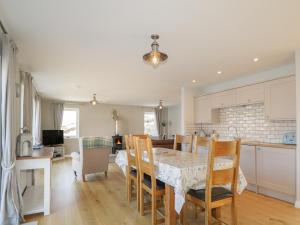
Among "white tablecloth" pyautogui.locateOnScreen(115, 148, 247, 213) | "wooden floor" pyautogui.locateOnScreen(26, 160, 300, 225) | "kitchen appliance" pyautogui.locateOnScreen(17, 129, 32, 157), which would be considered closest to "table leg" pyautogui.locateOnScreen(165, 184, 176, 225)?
"white tablecloth" pyautogui.locateOnScreen(115, 148, 247, 213)

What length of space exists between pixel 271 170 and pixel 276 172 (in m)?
0.09

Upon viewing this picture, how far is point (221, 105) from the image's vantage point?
15.8 ft

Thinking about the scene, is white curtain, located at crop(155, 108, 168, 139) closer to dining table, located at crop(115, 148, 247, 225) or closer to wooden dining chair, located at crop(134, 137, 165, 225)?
wooden dining chair, located at crop(134, 137, 165, 225)

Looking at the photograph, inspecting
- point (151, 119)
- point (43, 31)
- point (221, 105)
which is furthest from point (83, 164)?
point (151, 119)

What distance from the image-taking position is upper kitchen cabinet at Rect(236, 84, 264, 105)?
12.8 feet

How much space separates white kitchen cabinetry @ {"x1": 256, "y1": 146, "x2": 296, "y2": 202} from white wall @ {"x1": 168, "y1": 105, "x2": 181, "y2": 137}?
663cm

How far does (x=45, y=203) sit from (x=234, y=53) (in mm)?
3636

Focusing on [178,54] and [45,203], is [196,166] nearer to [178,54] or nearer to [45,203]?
[178,54]

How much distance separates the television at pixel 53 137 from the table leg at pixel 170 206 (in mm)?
6638

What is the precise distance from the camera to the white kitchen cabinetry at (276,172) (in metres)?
3.10

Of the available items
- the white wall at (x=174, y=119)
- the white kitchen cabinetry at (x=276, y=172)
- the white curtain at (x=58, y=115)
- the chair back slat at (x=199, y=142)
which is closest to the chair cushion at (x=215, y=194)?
the chair back slat at (x=199, y=142)

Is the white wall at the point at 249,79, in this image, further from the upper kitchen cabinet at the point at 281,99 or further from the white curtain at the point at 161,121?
the white curtain at the point at 161,121

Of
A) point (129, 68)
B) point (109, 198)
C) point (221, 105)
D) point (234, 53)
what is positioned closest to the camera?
A: point (234, 53)

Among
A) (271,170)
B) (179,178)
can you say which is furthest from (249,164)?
(179,178)
